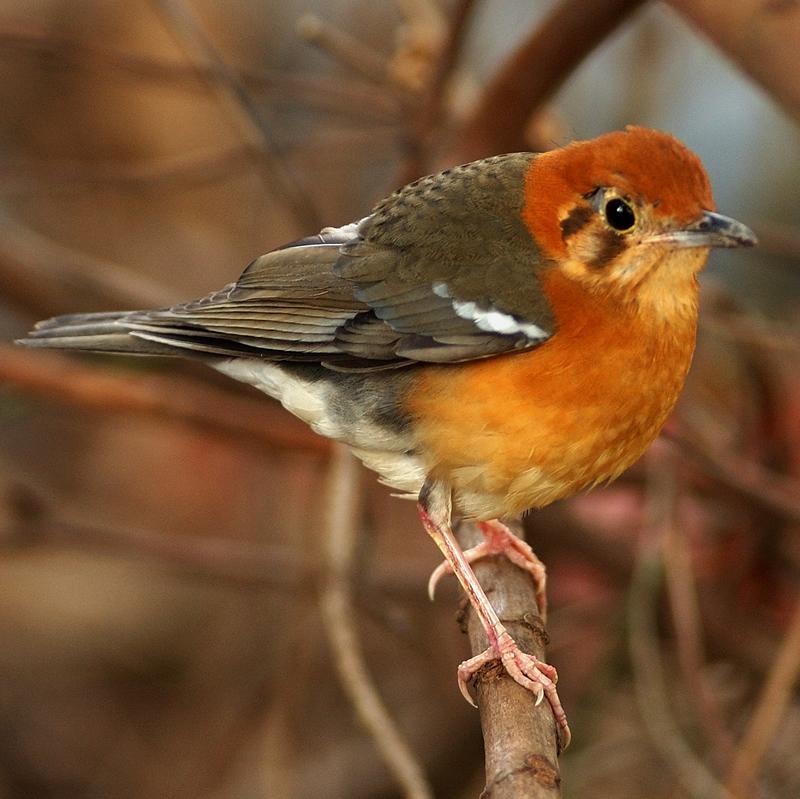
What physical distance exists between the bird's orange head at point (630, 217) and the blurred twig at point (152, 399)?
1.97 m

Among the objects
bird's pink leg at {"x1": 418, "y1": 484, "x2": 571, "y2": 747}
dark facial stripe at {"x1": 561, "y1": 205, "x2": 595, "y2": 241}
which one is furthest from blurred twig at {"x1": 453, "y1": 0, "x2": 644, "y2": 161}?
bird's pink leg at {"x1": 418, "y1": 484, "x2": 571, "y2": 747}

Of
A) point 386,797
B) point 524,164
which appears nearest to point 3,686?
point 386,797

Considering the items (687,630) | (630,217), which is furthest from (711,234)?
(687,630)

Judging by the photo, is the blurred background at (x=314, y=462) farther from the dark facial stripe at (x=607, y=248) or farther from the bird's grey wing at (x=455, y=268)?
the bird's grey wing at (x=455, y=268)

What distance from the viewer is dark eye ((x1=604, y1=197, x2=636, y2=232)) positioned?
3.18 m

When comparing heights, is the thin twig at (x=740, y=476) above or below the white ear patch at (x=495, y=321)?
above

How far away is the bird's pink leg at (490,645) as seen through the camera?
312 cm

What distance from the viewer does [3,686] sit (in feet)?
23.4

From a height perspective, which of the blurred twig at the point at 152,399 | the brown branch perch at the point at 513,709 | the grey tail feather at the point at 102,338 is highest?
the blurred twig at the point at 152,399

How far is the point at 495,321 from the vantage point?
337 centimetres

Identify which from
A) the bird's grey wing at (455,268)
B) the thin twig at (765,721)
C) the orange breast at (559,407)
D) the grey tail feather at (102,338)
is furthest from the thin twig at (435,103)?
the thin twig at (765,721)

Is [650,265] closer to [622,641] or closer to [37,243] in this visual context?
[622,641]

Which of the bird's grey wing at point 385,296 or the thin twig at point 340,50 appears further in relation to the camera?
the thin twig at point 340,50

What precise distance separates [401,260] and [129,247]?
5.24 metres
